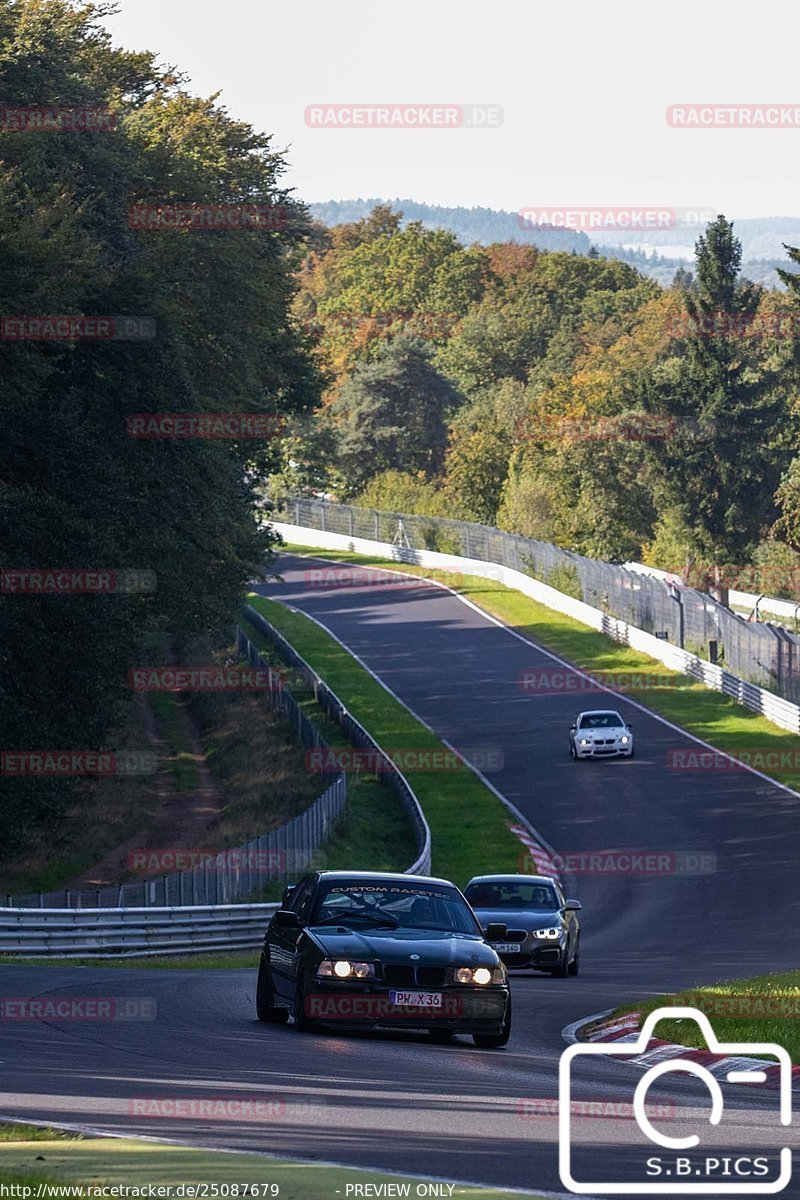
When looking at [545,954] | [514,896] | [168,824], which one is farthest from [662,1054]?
[168,824]

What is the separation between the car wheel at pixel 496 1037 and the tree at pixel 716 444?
86531 millimetres

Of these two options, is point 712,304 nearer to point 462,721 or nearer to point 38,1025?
point 462,721

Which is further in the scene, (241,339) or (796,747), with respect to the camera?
(796,747)

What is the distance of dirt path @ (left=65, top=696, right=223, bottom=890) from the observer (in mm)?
38531

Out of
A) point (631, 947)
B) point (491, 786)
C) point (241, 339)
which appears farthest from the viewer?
point (491, 786)

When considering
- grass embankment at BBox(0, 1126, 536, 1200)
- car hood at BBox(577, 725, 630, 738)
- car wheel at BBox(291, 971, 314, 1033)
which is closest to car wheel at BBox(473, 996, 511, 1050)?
car wheel at BBox(291, 971, 314, 1033)

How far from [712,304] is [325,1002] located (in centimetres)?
9469

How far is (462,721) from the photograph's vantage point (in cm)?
5884

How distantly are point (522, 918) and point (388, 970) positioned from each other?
32.4 ft

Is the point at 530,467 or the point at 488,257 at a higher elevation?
the point at 488,257

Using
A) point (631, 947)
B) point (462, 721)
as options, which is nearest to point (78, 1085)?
point (631, 947)

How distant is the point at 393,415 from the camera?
139000 mm

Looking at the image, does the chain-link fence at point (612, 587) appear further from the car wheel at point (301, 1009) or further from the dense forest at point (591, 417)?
the car wheel at point (301, 1009)

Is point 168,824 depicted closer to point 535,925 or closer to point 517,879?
point 517,879
